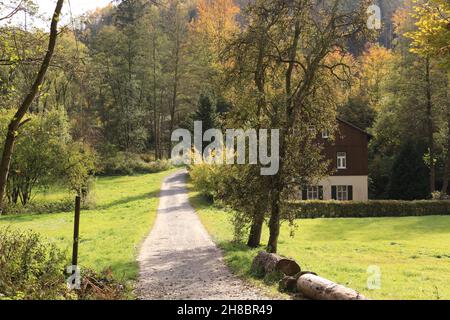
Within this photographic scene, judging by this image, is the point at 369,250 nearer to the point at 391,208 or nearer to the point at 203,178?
the point at 203,178

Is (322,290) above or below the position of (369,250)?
above

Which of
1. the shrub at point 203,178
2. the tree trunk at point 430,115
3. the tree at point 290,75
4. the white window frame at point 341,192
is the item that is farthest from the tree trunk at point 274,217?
the tree trunk at point 430,115

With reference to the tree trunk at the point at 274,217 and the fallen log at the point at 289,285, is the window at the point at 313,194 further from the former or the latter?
the fallen log at the point at 289,285

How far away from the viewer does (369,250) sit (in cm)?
2452

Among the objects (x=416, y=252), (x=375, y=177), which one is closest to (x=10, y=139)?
(x=416, y=252)

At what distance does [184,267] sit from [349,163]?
37180mm

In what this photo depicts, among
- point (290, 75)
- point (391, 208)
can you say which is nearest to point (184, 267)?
point (290, 75)

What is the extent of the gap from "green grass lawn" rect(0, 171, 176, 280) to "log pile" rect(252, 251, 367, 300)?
4.18 meters

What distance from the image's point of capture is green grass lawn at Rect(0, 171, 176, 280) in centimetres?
1873

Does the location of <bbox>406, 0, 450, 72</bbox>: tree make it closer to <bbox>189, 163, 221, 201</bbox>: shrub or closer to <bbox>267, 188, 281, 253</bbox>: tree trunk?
<bbox>267, 188, 281, 253</bbox>: tree trunk

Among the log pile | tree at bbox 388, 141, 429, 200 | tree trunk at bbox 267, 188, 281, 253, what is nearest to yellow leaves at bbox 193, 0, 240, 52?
tree at bbox 388, 141, 429, 200

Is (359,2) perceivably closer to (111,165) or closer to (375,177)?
(375,177)

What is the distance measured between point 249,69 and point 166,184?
3360 centimetres

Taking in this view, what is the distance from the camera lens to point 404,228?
3519 cm
